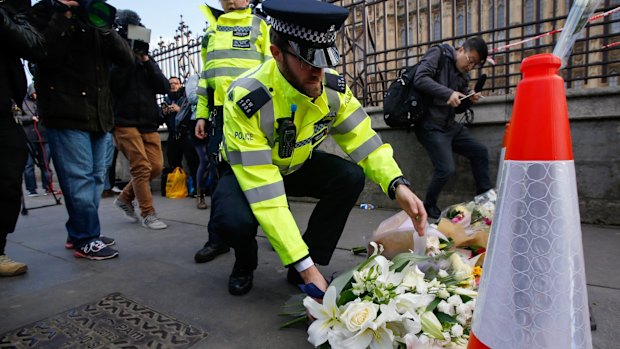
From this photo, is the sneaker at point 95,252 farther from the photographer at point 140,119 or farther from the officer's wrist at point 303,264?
the officer's wrist at point 303,264

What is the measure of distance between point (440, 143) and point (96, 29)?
121 inches

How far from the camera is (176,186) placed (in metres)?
6.24

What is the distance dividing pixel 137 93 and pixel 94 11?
1319 mm

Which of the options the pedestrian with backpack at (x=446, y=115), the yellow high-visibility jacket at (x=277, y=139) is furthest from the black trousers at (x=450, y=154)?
the yellow high-visibility jacket at (x=277, y=139)

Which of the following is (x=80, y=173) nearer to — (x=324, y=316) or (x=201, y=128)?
(x=201, y=128)

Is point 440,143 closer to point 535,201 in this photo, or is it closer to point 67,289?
point 535,201

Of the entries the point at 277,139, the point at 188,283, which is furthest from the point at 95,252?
the point at 277,139

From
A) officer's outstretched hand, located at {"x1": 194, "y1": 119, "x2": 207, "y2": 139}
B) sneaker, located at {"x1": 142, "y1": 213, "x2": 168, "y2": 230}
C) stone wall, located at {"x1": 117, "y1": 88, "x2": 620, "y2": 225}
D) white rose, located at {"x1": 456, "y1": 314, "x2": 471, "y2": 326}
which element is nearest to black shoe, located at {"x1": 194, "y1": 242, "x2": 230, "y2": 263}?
officer's outstretched hand, located at {"x1": 194, "y1": 119, "x2": 207, "y2": 139}

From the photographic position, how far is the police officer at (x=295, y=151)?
63.2 inches

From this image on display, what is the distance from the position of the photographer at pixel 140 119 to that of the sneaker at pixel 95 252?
0.97m

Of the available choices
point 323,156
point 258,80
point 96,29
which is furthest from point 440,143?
point 96,29

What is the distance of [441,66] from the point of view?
3.80 metres

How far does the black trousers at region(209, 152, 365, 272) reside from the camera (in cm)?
197

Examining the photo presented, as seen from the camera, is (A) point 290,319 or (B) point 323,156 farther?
(B) point 323,156
